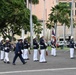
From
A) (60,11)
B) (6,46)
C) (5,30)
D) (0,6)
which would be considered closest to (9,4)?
(0,6)

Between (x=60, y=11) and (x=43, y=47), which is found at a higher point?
(x=60, y=11)

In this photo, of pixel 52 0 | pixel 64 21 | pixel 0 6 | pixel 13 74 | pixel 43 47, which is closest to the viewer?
pixel 13 74

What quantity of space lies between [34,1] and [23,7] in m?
2.98

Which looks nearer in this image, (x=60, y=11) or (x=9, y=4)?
(x=9, y=4)

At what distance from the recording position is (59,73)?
18.5m

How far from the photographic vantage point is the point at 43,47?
25.9m

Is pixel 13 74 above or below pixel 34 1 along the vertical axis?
below

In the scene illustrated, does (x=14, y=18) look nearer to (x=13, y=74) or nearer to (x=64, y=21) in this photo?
(x=64, y=21)

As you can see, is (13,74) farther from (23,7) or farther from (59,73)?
(23,7)

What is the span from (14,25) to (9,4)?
451 centimetres

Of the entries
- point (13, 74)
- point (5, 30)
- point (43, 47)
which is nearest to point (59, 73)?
point (13, 74)

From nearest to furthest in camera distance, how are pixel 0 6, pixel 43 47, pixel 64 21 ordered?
pixel 43 47 < pixel 0 6 < pixel 64 21

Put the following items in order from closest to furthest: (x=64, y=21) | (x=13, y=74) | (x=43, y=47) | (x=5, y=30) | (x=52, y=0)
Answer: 1. (x=13, y=74)
2. (x=43, y=47)
3. (x=5, y=30)
4. (x=64, y=21)
5. (x=52, y=0)

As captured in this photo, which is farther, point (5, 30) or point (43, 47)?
point (5, 30)
